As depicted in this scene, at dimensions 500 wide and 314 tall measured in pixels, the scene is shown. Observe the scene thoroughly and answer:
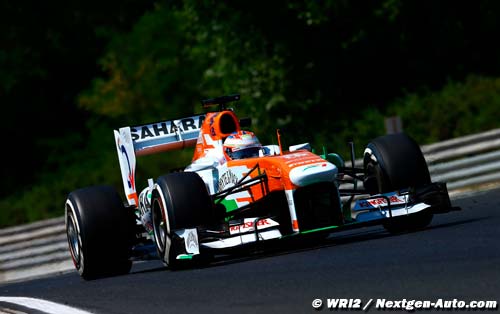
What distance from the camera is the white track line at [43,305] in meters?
9.17

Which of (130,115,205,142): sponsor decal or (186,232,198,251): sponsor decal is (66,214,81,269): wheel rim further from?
(186,232,198,251): sponsor decal

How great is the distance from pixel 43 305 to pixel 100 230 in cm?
288

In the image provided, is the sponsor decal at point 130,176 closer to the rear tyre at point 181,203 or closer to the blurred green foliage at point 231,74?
the rear tyre at point 181,203

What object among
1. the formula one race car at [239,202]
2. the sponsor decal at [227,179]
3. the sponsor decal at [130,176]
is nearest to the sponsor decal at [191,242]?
the formula one race car at [239,202]

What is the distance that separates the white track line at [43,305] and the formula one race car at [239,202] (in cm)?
173

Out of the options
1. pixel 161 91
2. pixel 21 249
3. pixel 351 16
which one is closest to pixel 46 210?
pixel 21 249

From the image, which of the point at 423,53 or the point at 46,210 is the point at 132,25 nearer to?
the point at 423,53

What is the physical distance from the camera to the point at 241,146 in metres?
12.9

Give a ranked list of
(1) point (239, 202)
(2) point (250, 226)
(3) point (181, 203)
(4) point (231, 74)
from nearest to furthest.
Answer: (3) point (181, 203)
(2) point (250, 226)
(1) point (239, 202)
(4) point (231, 74)

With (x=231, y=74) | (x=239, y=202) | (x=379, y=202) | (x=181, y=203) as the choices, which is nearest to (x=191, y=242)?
(x=181, y=203)

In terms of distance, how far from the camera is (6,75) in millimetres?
35438

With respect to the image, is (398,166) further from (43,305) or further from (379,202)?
(43,305)

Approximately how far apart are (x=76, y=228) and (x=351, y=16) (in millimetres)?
16340

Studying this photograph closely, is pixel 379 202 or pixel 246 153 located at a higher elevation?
pixel 246 153
